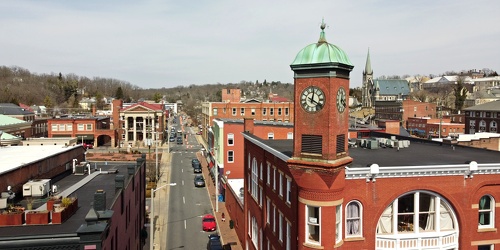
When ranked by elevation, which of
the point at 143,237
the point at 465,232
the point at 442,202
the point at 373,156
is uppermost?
the point at 373,156

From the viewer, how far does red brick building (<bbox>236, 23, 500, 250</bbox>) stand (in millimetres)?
18297

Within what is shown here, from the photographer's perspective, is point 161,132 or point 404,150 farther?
point 161,132

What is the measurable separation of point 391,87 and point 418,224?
17004cm

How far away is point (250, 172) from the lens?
33844 millimetres

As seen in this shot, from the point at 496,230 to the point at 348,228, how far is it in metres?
7.75

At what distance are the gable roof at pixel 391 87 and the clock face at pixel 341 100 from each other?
541 ft

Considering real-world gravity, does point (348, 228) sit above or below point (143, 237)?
above

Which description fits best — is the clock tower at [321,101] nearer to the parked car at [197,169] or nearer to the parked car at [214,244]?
the parked car at [214,244]

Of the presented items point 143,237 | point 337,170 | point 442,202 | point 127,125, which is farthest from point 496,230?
point 127,125

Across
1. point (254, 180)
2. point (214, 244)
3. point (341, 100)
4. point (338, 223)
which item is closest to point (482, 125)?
point (254, 180)

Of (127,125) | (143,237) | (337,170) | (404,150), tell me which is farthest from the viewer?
(127,125)

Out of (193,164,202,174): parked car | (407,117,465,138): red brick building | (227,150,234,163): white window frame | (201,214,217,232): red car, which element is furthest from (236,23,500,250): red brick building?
(407,117,465,138): red brick building

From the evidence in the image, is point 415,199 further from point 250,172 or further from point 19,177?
point 19,177

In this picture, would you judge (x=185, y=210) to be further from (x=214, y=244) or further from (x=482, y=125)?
(x=482, y=125)
